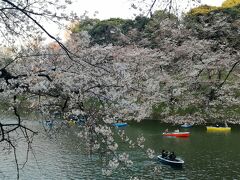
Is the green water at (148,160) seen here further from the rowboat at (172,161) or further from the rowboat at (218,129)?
the rowboat at (218,129)

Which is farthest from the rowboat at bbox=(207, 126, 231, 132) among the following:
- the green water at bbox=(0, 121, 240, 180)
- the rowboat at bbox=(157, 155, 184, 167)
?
the rowboat at bbox=(157, 155, 184, 167)

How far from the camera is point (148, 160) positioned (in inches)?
989

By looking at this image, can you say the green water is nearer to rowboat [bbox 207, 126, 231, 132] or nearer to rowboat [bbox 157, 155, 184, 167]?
rowboat [bbox 157, 155, 184, 167]

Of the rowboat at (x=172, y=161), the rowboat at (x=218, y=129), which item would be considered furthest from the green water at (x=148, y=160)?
the rowboat at (x=218, y=129)

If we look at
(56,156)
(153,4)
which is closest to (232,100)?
(56,156)

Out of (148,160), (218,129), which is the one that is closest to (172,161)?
(148,160)

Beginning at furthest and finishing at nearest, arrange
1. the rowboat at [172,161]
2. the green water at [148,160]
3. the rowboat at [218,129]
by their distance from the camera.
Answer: the rowboat at [218,129], the rowboat at [172,161], the green water at [148,160]

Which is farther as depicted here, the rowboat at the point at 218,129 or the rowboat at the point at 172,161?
the rowboat at the point at 218,129

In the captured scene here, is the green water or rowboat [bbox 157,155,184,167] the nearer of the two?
the green water

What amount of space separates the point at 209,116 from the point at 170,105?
190 inches

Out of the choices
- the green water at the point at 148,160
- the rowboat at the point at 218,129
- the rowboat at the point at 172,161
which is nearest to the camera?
the green water at the point at 148,160

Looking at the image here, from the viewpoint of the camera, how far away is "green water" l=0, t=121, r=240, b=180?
70.4 ft

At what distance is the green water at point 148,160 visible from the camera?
21469 millimetres

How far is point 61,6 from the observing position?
561 cm
